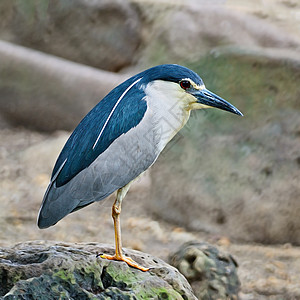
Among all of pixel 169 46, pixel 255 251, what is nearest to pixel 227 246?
pixel 255 251

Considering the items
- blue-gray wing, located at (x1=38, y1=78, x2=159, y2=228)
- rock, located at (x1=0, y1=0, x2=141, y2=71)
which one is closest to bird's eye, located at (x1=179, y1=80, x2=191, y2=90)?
blue-gray wing, located at (x1=38, y1=78, x2=159, y2=228)

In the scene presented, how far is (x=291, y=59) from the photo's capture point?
4.27 metres

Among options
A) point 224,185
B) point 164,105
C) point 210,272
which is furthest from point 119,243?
point 224,185

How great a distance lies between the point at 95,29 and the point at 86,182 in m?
4.47

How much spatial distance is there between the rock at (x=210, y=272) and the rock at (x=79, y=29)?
12.4 feet

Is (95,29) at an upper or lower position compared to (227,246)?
upper

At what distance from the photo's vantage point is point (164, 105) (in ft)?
7.73

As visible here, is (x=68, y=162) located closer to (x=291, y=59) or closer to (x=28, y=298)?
(x=28, y=298)

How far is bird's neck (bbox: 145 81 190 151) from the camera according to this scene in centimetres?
235

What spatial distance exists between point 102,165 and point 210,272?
109 centimetres

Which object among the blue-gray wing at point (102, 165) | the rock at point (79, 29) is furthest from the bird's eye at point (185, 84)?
the rock at point (79, 29)

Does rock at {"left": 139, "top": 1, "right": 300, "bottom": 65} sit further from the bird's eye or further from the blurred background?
the bird's eye

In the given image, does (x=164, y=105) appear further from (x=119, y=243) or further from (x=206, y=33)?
(x=206, y=33)

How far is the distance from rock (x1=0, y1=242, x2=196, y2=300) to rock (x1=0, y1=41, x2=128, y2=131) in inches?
143
